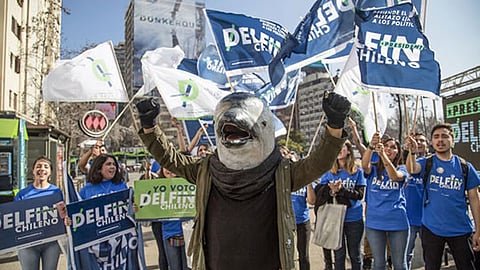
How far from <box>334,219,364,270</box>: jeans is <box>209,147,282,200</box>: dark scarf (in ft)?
7.89

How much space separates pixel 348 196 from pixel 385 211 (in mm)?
449

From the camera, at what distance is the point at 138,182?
423 cm

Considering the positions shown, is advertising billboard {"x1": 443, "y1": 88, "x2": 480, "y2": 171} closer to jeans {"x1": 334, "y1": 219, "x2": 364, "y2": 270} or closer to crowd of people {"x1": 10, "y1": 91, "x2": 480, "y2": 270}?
crowd of people {"x1": 10, "y1": 91, "x2": 480, "y2": 270}

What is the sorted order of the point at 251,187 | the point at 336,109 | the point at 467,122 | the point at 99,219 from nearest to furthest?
the point at 336,109
the point at 251,187
the point at 99,219
the point at 467,122

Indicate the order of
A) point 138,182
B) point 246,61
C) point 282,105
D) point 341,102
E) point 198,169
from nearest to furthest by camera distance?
1. point 341,102
2. point 198,169
3. point 138,182
4. point 246,61
5. point 282,105

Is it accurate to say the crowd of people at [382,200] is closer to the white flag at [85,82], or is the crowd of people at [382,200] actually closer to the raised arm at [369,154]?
the raised arm at [369,154]

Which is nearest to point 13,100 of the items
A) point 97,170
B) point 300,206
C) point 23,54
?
point 23,54

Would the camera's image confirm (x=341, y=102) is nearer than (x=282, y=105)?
Yes

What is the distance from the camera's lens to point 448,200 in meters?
3.84

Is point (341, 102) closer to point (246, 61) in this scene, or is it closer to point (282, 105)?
point (246, 61)

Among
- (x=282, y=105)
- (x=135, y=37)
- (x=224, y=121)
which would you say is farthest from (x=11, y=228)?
(x=135, y=37)

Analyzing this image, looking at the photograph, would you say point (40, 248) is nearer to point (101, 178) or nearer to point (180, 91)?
point (101, 178)

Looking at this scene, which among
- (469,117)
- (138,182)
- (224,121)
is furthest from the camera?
(469,117)

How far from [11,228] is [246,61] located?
140 inches
